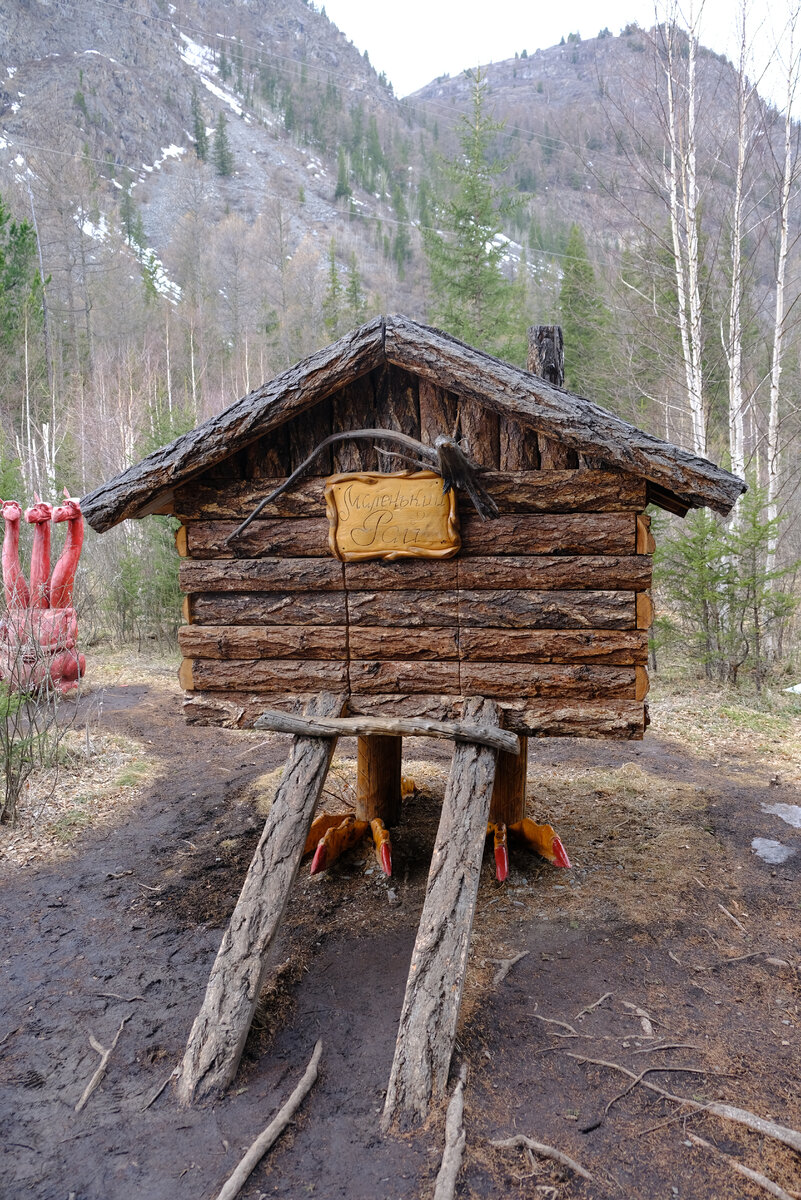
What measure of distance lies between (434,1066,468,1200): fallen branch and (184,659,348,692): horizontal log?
221 cm

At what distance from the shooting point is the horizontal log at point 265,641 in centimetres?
452

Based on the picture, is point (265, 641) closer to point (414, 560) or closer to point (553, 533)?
point (414, 560)

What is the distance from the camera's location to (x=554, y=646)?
4238 millimetres

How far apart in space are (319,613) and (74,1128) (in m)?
2.68

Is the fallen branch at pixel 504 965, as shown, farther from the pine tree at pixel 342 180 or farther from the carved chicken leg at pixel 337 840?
the pine tree at pixel 342 180

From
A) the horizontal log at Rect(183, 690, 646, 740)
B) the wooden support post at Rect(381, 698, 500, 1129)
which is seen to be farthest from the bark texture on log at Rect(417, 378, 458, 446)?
the wooden support post at Rect(381, 698, 500, 1129)

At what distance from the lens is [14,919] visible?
4.86 m

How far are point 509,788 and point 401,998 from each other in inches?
75.0

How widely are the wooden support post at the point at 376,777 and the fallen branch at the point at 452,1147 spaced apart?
2786 millimetres

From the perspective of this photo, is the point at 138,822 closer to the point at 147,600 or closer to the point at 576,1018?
the point at 576,1018

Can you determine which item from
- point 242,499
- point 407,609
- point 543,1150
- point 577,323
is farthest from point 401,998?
point 577,323

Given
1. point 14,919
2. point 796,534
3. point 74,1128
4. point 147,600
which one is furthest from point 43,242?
point 74,1128

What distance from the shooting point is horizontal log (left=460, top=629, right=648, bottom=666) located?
417cm

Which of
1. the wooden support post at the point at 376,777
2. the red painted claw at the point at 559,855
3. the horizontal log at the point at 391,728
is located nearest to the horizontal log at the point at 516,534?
the horizontal log at the point at 391,728
